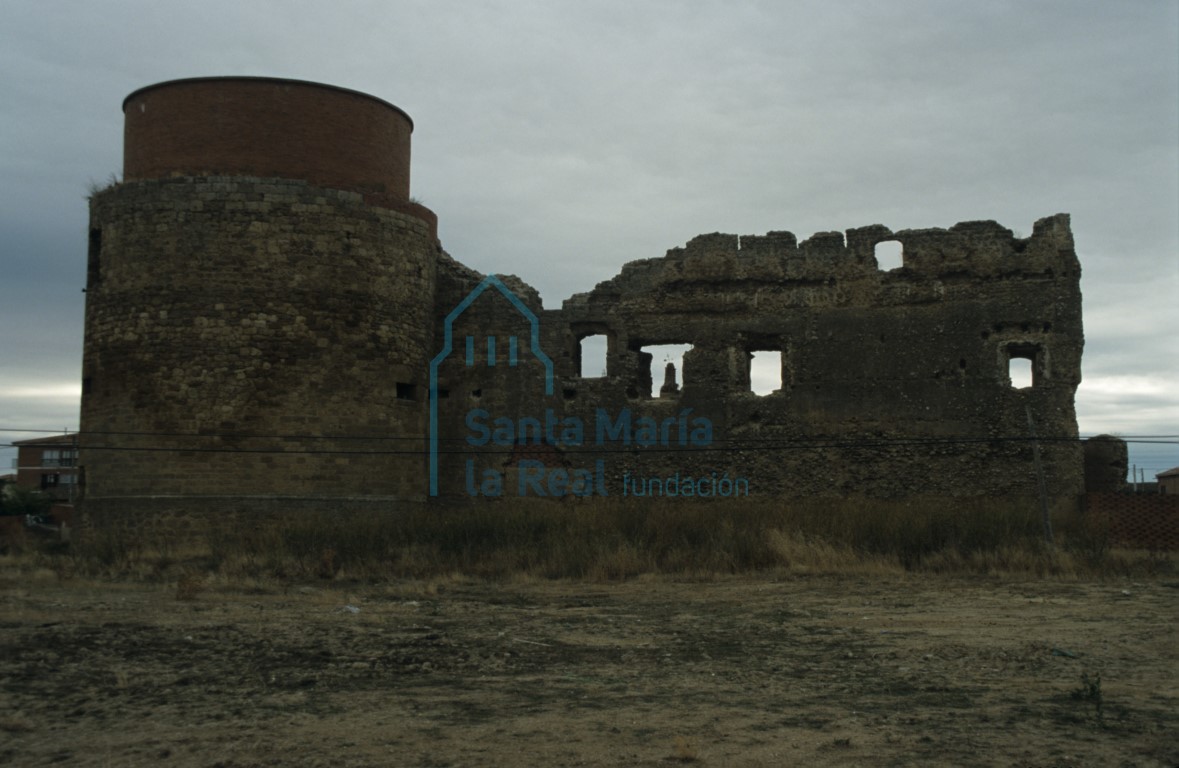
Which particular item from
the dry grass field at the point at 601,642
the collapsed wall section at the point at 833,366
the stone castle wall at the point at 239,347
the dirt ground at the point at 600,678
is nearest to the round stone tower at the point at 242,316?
the stone castle wall at the point at 239,347

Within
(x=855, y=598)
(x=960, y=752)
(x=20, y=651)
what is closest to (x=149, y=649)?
(x=20, y=651)

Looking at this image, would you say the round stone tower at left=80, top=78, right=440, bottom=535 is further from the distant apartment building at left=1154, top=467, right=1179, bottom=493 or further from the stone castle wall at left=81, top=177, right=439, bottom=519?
the distant apartment building at left=1154, top=467, right=1179, bottom=493

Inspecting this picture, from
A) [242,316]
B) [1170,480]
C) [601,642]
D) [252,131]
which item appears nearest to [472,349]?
[242,316]

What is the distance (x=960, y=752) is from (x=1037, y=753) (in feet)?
1.26

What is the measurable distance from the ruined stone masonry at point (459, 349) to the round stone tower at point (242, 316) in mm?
33

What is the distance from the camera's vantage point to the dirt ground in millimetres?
6027

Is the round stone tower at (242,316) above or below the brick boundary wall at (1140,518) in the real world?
above

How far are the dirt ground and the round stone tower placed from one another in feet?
12.4

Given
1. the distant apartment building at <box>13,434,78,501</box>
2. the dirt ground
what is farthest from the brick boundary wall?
the distant apartment building at <box>13,434,78,501</box>

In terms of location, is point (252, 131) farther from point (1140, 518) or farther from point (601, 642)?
point (1140, 518)

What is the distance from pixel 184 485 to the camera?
53.5 ft

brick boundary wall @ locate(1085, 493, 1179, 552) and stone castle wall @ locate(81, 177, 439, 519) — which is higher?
stone castle wall @ locate(81, 177, 439, 519)

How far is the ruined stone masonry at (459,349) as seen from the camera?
54.4 feet

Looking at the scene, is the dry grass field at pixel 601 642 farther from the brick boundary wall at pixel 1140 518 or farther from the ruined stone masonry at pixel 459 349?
the ruined stone masonry at pixel 459 349
